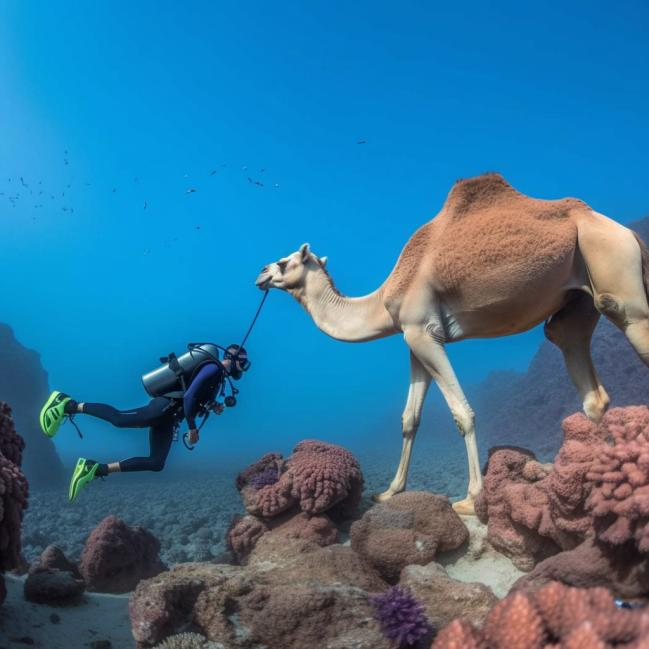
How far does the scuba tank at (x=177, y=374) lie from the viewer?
6.59 metres

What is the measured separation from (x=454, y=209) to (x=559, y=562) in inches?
138

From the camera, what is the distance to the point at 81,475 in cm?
630

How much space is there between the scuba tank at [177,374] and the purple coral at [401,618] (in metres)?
4.13

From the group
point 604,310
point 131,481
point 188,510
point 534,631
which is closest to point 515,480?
point 604,310

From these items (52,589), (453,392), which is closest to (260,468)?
(52,589)

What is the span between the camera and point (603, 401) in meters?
5.21

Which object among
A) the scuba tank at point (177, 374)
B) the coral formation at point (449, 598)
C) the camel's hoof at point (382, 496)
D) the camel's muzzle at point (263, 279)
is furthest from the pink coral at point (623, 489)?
the scuba tank at point (177, 374)

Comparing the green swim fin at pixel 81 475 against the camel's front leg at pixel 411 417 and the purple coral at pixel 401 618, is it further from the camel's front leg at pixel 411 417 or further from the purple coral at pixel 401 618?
the purple coral at pixel 401 618

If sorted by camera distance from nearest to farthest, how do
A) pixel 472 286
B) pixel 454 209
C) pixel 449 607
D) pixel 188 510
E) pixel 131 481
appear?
pixel 449 607, pixel 472 286, pixel 454 209, pixel 188 510, pixel 131 481

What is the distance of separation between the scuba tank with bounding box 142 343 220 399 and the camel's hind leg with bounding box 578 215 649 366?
4485 mm

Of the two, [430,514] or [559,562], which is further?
[430,514]

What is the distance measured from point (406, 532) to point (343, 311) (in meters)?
2.76

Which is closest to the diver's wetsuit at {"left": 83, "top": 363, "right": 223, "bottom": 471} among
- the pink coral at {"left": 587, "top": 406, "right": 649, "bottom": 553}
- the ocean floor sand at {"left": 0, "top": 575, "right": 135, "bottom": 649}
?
the ocean floor sand at {"left": 0, "top": 575, "right": 135, "bottom": 649}

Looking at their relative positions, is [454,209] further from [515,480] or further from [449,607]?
[449,607]
